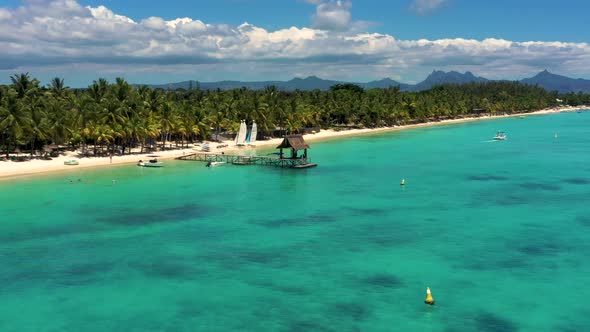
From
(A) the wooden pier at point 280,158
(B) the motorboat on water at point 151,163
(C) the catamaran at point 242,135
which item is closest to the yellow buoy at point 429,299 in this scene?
(A) the wooden pier at point 280,158

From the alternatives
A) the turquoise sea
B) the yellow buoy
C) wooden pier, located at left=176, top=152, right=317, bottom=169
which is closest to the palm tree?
the turquoise sea

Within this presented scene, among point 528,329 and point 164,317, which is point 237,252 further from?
point 528,329

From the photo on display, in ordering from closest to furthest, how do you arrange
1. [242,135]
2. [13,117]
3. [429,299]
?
[429,299] < [13,117] < [242,135]

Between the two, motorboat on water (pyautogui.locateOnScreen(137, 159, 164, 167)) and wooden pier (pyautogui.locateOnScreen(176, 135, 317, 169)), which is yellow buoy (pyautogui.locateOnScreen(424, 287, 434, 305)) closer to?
wooden pier (pyautogui.locateOnScreen(176, 135, 317, 169))

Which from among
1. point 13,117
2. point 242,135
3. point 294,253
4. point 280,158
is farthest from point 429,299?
point 242,135

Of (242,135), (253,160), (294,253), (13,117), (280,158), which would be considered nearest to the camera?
(294,253)

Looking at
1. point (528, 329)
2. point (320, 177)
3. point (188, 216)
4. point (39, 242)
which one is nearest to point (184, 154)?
point (320, 177)

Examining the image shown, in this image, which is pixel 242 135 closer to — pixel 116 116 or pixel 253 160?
pixel 253 160

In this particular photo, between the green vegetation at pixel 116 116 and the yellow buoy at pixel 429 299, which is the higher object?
the green vegetation at pixel 116 116

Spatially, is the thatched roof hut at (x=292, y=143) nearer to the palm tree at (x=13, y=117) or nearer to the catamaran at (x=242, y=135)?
the catamaran at (x=242, y=135)
